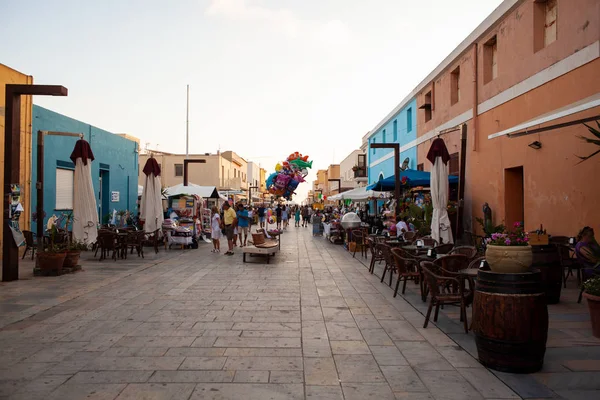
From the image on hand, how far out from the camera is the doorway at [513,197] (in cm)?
1258

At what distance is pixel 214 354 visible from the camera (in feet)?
15.7

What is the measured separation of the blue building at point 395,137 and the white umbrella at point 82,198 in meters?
10.7

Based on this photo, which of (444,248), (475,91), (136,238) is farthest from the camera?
(475,91)

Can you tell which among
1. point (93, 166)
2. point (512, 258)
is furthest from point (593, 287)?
point (93, 166)

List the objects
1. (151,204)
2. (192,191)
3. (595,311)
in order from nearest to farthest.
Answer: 1. (595,311)
2. (151,204)
3. (192,191)

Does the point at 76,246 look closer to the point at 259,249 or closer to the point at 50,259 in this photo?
the point at 50,259

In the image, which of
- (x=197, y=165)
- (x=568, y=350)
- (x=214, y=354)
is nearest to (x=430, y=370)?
(x=568, y=350)

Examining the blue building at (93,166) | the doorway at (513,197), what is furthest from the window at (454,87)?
the blue building at (93,166)

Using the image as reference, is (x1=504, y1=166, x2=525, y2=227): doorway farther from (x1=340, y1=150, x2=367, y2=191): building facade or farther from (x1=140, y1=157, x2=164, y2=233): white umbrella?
(x1=340, y1=150, x2=367, y2=191): building facade

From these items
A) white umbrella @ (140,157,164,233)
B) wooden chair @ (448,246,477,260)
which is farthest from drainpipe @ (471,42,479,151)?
white umbrella @ (140,157,164,233)

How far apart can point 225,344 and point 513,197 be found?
10.2 metres

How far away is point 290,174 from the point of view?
17797mm

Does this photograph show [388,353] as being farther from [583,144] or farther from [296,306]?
[583,144]

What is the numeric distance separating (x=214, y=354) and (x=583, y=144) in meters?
8.27
